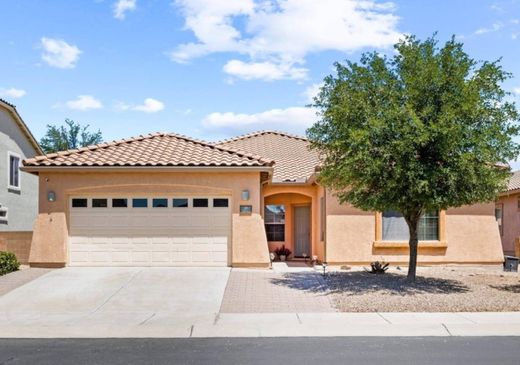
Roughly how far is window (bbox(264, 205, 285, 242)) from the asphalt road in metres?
13.6

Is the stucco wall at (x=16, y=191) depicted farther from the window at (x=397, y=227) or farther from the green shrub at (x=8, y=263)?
the window at (x=397, y=227)

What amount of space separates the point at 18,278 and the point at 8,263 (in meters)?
1.21


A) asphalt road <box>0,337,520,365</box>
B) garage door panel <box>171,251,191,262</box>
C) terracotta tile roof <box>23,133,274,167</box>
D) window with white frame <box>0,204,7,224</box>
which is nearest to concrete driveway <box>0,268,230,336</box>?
garage door panel <box>171,251,191,262</box>

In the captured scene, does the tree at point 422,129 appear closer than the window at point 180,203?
Yes

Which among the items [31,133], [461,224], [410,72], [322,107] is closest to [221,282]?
[322,107]

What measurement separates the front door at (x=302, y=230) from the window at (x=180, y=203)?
6.46m

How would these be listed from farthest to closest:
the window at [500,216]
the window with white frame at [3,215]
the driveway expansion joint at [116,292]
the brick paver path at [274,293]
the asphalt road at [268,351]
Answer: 1. the window at [500,216]
2. the window with white frame at [3,215]
3. the driveway expansion joint at [116,292]
4. the brick paver path at [274,293]
5. the asphalt road at [268,351]

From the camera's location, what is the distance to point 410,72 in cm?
1391

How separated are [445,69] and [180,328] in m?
8.64

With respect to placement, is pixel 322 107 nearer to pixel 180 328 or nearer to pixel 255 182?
pixel 255 182

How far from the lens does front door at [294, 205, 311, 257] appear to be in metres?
22.8

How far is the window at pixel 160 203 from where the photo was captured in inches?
701

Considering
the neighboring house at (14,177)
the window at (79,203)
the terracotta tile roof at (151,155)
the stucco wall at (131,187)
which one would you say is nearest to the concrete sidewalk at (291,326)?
the stucco wall at (131,187)

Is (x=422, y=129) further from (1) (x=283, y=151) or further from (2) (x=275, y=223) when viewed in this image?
(1) (x=283, y=151)
